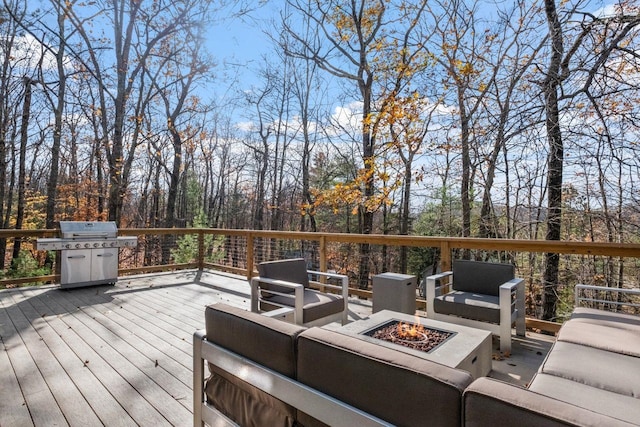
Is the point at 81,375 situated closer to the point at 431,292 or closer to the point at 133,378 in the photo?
the point at 133,378

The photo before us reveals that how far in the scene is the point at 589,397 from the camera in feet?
5.02

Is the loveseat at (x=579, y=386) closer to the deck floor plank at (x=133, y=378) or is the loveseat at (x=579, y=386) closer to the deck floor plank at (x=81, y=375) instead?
the deck floor plank at (x=133, y=378)

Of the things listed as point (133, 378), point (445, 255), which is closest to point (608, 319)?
point (445, 255)

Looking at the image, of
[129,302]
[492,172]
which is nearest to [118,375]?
[129,302]

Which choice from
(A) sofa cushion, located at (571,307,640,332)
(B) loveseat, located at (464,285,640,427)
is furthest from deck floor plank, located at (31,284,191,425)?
(A) sofa cushion, located at (571,307,640,332)

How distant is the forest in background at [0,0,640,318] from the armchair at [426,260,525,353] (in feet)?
5.62

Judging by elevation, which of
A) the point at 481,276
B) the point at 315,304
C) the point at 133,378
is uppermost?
the point at 481,276

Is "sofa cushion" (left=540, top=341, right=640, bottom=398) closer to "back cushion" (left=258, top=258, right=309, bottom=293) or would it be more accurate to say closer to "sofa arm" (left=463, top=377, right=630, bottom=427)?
"sofa arm" (left=463, top=377, right=630, bottom=427)

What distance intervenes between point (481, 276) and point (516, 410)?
9.95 ft

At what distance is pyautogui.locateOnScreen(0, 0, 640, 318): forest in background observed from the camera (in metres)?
3.80

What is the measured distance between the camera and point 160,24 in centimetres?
922

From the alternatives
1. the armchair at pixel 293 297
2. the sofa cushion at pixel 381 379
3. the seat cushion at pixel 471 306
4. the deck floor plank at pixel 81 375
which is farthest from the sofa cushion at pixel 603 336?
the deck floor plank at pixel 81 375

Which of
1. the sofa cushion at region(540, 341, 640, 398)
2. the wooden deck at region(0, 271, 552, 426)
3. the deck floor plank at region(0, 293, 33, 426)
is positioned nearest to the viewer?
the sofa cushion at region(540, 341, 640, 398)

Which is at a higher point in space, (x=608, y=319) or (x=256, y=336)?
(x=256, y=336)
